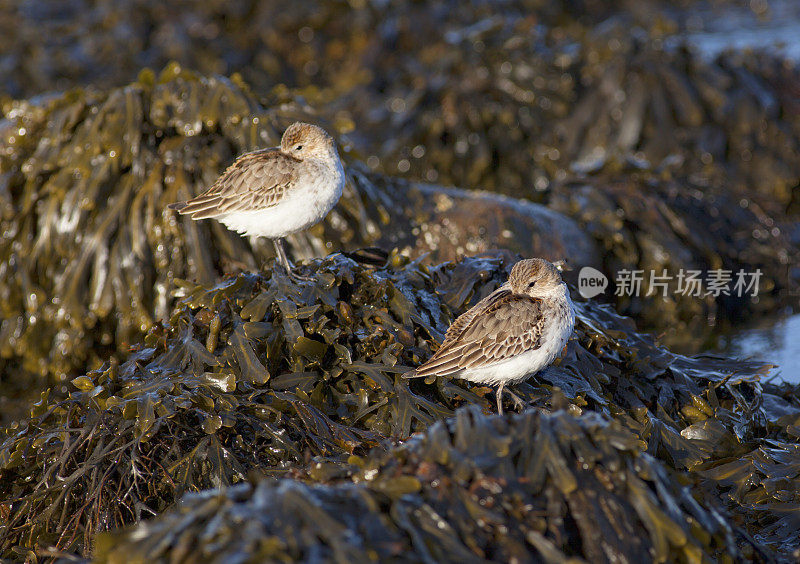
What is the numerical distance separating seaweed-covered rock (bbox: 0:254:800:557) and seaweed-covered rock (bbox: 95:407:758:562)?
1.97 feet

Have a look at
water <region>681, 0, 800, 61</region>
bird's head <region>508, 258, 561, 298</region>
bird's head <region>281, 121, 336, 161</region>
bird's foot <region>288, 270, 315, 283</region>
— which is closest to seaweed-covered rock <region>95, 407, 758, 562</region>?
bird's head <region>508, 258, 561, 298</region>

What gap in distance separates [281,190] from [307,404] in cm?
113

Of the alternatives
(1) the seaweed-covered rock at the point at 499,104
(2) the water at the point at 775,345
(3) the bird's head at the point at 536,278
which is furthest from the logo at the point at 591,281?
(3) the bird's head at the point at 536,278

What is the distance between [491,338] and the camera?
3.21 meters

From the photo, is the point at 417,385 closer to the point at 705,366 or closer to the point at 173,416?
the point at 173,416

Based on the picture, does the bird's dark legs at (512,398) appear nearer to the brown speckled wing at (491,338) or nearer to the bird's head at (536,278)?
the brown speckled wing at (491,338)

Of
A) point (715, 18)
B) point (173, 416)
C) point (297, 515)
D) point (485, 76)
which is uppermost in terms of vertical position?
point (297, 515)

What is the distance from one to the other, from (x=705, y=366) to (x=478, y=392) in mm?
→ 1453

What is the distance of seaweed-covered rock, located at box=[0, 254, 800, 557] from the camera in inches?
126

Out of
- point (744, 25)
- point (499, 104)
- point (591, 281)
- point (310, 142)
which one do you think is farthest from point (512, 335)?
point (744, 25)

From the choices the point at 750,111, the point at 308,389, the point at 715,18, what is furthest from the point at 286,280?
the point at 715,18

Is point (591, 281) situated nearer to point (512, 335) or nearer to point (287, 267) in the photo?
point (287, 267)

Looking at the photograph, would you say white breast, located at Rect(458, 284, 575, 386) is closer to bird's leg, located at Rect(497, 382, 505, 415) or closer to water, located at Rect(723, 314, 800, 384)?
bird's leg, located at Rect(497, 382, 505, 415)

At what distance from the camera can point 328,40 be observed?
1100 centimetres
